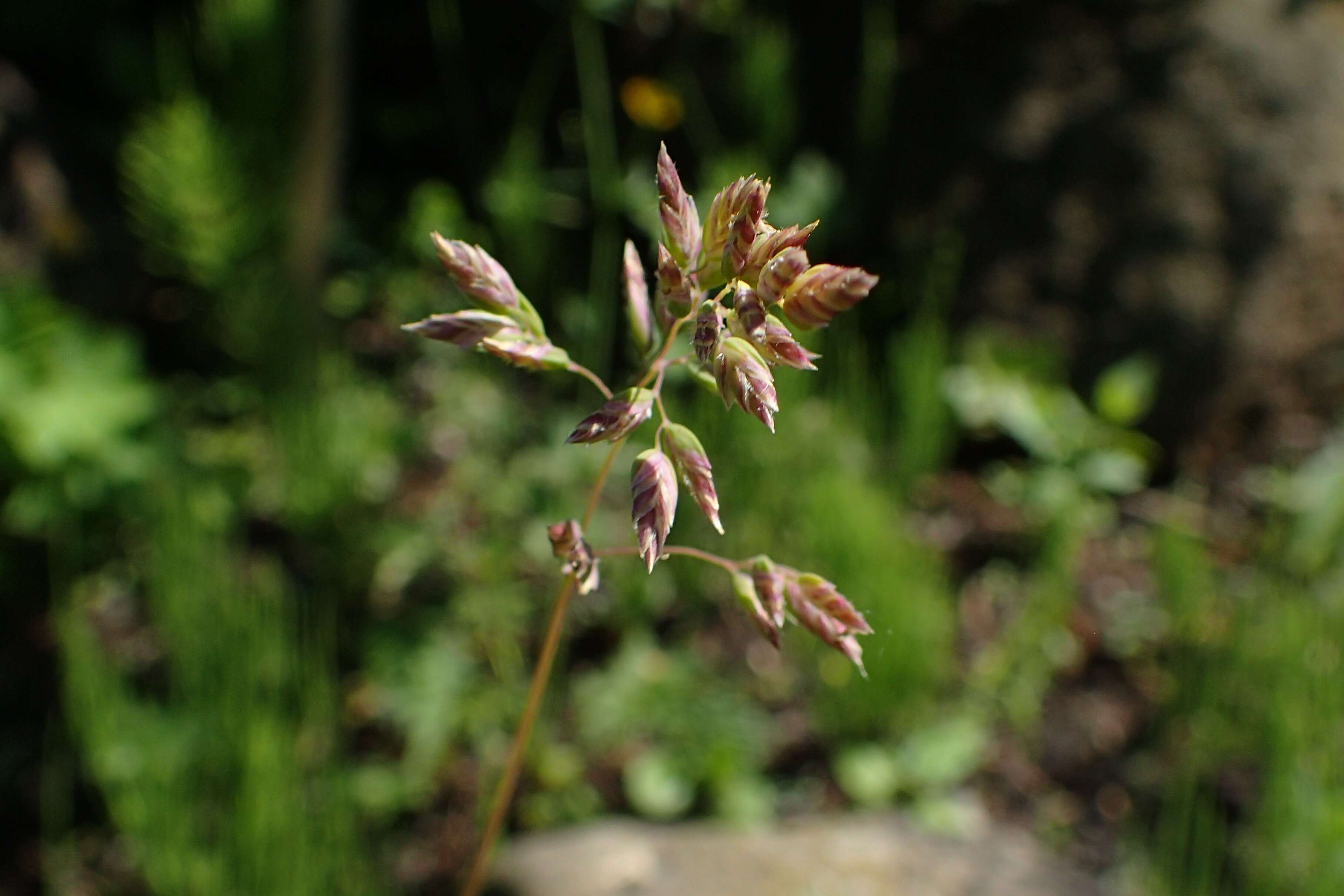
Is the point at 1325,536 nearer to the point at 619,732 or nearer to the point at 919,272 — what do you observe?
the point at 919,272

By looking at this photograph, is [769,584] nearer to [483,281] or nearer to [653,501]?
[653,501]

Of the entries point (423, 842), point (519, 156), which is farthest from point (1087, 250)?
point (423, 842)

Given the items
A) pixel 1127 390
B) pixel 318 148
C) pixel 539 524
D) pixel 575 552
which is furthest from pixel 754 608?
pixel 318 148

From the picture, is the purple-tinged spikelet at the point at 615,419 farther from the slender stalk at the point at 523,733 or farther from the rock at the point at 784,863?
the rock at the point at 784,863

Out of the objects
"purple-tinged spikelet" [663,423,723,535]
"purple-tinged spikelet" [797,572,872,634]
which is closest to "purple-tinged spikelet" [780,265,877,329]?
"purple-tinged spikelet" [663,423,723,535]

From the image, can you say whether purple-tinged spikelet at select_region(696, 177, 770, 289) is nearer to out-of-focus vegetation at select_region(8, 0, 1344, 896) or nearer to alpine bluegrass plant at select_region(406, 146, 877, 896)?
alpine bluegrass plant at select_region(406, 146, 877, 896)
